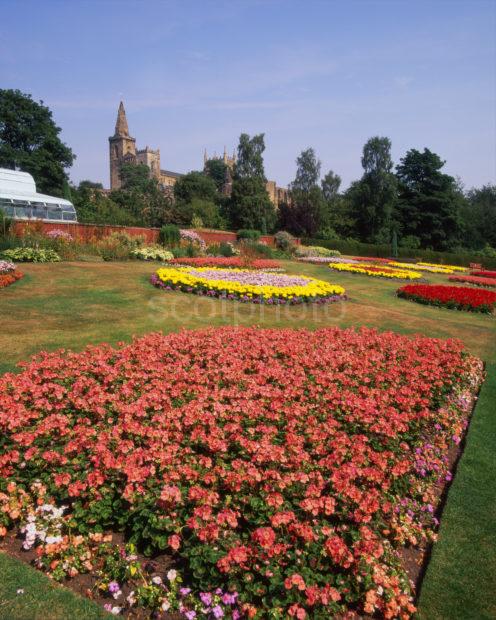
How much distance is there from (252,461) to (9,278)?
8.76 metres

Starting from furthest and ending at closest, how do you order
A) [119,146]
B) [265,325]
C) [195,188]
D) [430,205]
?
[119,146], [195,188], [430,205], [265,325]

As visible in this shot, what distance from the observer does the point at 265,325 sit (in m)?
7.96

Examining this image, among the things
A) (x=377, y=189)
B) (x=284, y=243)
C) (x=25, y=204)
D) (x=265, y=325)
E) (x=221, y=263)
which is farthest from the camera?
(x=377, y=189)

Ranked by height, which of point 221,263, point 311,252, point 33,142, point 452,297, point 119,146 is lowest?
point 452,297

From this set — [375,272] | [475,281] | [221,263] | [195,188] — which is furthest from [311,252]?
[195,188]

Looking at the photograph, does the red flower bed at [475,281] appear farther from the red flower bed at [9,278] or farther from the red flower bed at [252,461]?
the red flower bed at [9,278]

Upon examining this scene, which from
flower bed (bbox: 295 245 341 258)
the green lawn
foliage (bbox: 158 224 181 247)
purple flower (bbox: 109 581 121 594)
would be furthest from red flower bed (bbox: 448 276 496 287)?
purple flower (bbox: 109 581 121 594)

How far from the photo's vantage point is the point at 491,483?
348 cm

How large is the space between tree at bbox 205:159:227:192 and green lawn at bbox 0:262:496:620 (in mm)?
80343

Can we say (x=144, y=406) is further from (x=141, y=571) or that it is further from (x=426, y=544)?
(x=426, y=544)

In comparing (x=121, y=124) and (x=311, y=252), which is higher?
(x=121, y=124)

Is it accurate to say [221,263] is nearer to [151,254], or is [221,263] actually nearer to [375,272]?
[151,254]

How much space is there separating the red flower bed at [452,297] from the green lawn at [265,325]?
19.6 inches

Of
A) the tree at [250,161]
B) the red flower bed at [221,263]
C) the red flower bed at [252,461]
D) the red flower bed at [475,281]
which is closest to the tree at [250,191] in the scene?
the tree at [250,161]
